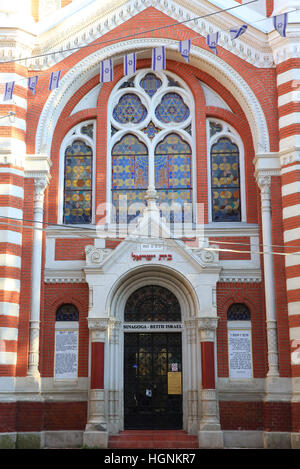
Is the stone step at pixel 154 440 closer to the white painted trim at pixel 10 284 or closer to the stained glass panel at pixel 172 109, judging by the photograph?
the white painted trim at pixel 10 284

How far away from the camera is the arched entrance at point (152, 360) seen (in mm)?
15305

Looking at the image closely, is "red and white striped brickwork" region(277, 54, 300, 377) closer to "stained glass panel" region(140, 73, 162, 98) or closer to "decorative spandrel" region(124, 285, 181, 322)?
"decorative spandrel" region(124, 285, 181, 322)

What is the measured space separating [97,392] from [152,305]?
2.72 m

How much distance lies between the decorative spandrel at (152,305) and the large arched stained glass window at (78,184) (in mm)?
2487

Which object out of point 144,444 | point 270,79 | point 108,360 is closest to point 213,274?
point 108,360

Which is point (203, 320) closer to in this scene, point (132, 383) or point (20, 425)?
point (132, 383)

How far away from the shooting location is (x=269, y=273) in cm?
1521

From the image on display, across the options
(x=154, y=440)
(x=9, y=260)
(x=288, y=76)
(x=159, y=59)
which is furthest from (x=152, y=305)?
(x=288, y=76)

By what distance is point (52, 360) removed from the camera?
15.3 metres

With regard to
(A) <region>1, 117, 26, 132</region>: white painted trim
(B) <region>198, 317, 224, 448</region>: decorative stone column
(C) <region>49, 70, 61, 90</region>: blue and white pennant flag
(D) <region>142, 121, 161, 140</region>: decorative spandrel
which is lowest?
(B) <region>198, 317, 224, 448</region>: decorative stone column

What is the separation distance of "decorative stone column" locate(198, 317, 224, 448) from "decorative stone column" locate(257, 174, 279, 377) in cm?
134

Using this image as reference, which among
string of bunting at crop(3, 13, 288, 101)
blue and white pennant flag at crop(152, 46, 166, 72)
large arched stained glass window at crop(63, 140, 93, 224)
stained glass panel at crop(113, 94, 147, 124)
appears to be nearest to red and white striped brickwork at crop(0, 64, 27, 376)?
string of bunting at crop(3, 13, 288, 101)

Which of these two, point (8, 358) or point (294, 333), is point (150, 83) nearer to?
point (294, 333)

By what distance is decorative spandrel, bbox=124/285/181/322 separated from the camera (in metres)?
15.9
